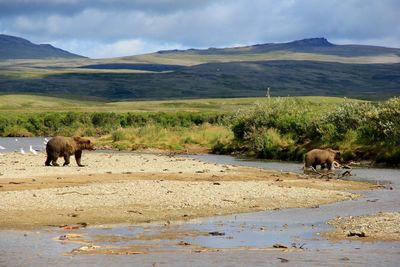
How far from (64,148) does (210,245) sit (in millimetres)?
22892

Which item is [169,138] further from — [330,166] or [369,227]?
[369,227]

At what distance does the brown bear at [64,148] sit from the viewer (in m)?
40.1

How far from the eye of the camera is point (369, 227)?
21.3m

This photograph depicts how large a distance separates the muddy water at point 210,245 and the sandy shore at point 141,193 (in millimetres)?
1443

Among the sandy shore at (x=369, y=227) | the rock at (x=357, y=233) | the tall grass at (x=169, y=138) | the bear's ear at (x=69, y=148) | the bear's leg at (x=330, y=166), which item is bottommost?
the tall grass at (x=169, y=138)

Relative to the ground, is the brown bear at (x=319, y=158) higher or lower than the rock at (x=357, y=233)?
lower

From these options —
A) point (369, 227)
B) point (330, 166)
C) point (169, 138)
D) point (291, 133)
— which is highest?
point (369, 227)

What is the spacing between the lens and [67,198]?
25.7 metres

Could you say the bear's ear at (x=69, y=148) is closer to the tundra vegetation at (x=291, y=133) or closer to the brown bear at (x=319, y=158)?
the brown bear at (x=319, y=158)

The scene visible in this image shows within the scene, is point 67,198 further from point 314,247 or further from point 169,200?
point 314,247

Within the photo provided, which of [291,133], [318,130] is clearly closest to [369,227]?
[318,130]

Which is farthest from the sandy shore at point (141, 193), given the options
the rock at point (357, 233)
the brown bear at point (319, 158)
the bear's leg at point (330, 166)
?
the rock at point (357, 233)

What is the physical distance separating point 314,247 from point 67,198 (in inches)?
383

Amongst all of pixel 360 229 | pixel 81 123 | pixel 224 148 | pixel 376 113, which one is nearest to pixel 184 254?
pixel 360 229
